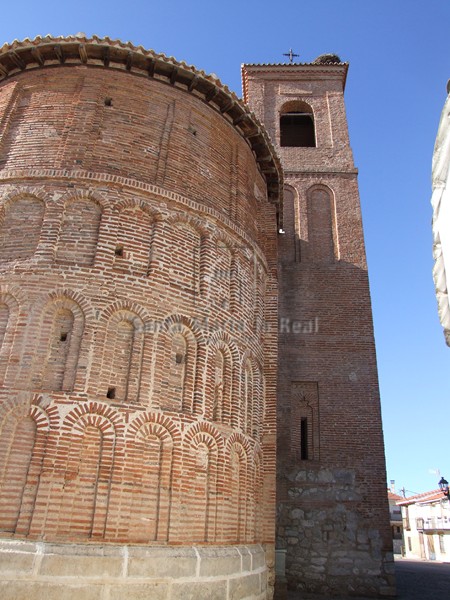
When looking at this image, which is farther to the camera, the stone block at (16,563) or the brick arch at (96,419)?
the brick arch at (96,419)

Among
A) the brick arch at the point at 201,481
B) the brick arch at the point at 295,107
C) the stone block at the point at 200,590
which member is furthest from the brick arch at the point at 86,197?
the brick arch at the point at 295,107

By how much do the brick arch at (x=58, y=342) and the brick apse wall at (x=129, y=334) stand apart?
20mm

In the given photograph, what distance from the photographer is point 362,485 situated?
1194 centimetres

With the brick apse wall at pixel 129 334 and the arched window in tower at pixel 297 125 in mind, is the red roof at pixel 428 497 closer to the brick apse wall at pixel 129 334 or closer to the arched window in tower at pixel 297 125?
the arched window in tower at pixel 297 125

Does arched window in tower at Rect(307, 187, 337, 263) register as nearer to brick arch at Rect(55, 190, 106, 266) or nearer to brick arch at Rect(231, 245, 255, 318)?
brick arch at Rect(231, 245, 255, 318)

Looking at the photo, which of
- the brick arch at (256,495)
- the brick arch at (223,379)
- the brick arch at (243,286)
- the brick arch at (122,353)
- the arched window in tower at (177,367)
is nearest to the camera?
the brick arch at (122,353)

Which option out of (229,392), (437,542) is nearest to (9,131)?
(229,392)

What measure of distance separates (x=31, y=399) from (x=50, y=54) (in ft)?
21.7

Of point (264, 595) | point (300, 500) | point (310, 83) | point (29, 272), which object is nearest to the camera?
point (29, 272)

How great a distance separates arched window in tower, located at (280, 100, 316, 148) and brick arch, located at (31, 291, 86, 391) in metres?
13.6

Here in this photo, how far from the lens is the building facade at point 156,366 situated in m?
6.23

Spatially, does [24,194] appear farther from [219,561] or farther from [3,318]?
[219,561]

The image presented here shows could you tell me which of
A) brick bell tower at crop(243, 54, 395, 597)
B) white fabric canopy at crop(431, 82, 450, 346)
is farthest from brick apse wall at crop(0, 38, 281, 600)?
white fabric canopy at crop(431, 82, 450, 346)

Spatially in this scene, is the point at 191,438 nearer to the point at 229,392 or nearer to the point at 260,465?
the point at 229,392
